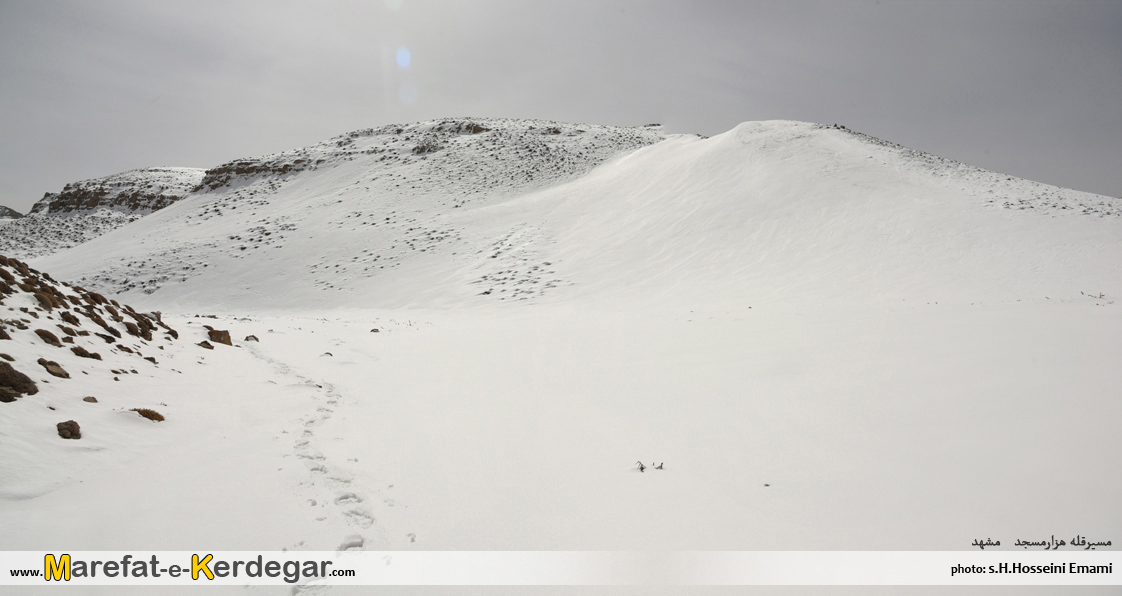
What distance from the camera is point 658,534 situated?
279 cm

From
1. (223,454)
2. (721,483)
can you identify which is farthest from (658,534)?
(223,454)

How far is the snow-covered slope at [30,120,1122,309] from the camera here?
12.8 metres

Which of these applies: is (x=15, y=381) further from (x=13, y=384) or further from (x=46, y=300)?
(x=46, y=300)

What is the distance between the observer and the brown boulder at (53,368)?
441cm

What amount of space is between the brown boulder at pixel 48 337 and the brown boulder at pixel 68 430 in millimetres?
1943

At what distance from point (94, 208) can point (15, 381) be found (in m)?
72.5

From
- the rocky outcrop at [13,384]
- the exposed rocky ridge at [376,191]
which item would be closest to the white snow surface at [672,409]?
the rocky outcrop at [13,384]

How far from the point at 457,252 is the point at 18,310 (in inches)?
676

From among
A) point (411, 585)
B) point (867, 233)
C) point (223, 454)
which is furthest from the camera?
point (867, 233)

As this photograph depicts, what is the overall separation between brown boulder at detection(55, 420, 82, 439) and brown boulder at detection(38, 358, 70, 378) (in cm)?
112

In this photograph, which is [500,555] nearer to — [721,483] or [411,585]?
[411,585]

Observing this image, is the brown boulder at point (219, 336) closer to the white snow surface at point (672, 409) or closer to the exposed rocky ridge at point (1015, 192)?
the white snow surface at point (672, 409)

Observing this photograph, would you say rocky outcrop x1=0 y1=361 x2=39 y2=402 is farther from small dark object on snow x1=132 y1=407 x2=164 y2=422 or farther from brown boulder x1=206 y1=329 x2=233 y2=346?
brown boulder x1=206 y1=329 x2=233 y2=346

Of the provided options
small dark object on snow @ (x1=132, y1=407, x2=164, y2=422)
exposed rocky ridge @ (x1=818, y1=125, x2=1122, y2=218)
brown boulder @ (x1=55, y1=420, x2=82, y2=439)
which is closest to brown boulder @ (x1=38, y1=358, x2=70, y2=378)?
small dark object on snow @ (x1=132, y1=407, x2=164, y2=422)
